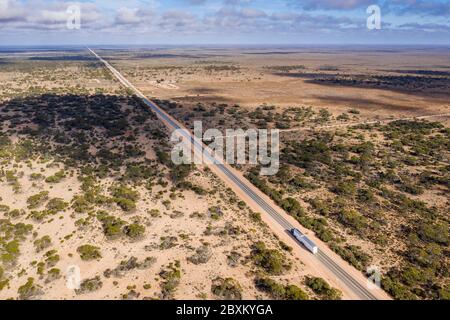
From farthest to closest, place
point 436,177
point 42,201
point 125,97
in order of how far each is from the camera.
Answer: point 125,97, point 436,177, point 42,201

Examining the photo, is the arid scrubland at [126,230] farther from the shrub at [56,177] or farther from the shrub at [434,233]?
the shrub at [434,233]

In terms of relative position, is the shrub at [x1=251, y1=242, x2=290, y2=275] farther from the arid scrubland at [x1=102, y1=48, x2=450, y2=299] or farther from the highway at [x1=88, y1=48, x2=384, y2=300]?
the arid scrubland at [x1=102, y1=48, x2=450, y2=299]

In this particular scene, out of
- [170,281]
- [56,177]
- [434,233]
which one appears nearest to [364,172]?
[434,233]

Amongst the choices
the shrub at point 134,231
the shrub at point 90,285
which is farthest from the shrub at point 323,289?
the shrub at point 90,285

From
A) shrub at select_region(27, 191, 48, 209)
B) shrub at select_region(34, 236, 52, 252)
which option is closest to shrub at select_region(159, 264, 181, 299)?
shrub at select_region(34, 236, 52, 252)

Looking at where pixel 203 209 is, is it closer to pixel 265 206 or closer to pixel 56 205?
pixel 265 206

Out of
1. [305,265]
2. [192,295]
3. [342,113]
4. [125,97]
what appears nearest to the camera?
[192,295]
